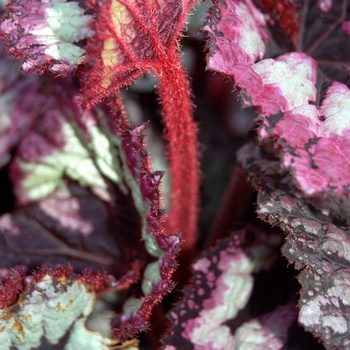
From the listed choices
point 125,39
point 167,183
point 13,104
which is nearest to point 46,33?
point 125,39

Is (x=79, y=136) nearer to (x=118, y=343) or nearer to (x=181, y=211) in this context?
(x=181, y=211)

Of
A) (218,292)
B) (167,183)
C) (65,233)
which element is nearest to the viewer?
(218,292)

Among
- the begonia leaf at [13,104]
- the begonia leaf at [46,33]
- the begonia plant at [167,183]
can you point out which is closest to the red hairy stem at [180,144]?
the begonia plant at [167,183]

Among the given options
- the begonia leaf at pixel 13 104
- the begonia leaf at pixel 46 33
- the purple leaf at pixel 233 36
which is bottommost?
the begonia leaf at pixel 13 104

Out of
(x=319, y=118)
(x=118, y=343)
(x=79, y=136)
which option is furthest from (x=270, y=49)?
(x=118, y=343)

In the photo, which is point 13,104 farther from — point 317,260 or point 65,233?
point 317,260

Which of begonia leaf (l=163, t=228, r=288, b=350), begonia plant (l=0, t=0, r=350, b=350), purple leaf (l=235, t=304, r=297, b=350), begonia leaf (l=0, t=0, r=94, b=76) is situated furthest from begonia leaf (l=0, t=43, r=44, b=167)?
purple leaf (l=235, t=304, r=297, b=350)

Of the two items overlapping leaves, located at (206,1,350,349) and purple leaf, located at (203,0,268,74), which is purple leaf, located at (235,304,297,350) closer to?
overlapping leaves, located at (206,1,350,349)

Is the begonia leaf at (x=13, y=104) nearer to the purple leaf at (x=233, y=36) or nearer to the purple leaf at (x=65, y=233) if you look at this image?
the purple leaf at (x=65, y=233)
